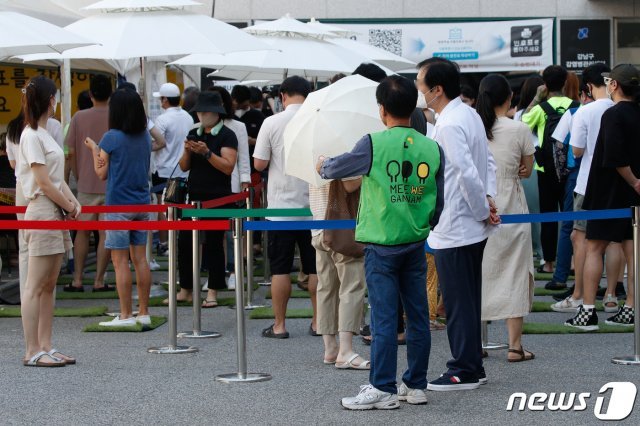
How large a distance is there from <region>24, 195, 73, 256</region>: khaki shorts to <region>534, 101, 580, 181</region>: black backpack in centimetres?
560

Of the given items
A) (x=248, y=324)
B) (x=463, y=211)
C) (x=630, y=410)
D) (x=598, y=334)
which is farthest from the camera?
(x=248, y=324)

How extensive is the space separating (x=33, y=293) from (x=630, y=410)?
406 centimetres

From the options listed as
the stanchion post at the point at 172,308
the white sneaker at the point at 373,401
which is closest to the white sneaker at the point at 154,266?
the stanchion post at the point at 172,308

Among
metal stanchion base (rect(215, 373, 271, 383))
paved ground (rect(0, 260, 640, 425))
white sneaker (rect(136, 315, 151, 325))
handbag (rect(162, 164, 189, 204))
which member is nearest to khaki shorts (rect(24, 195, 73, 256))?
paved ground (rect(0, 260, 640, 425))

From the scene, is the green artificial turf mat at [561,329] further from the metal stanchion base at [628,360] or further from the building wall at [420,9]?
the building wall at [420,9]

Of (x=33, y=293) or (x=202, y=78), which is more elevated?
(x=202, y=78)

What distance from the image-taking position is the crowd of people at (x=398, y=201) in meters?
6.86

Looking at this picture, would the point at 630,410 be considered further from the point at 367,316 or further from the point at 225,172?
the point at 225,172

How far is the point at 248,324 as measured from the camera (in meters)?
10.5

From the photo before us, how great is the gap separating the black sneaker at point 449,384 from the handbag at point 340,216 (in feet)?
3.66

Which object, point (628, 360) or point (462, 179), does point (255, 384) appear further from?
point (628, 360)

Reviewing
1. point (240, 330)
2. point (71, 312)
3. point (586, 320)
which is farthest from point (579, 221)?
point (71, 312)

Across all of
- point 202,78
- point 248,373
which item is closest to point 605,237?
point 248,373

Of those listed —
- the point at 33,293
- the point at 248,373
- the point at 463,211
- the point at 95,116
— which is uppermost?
the point at 95,116
